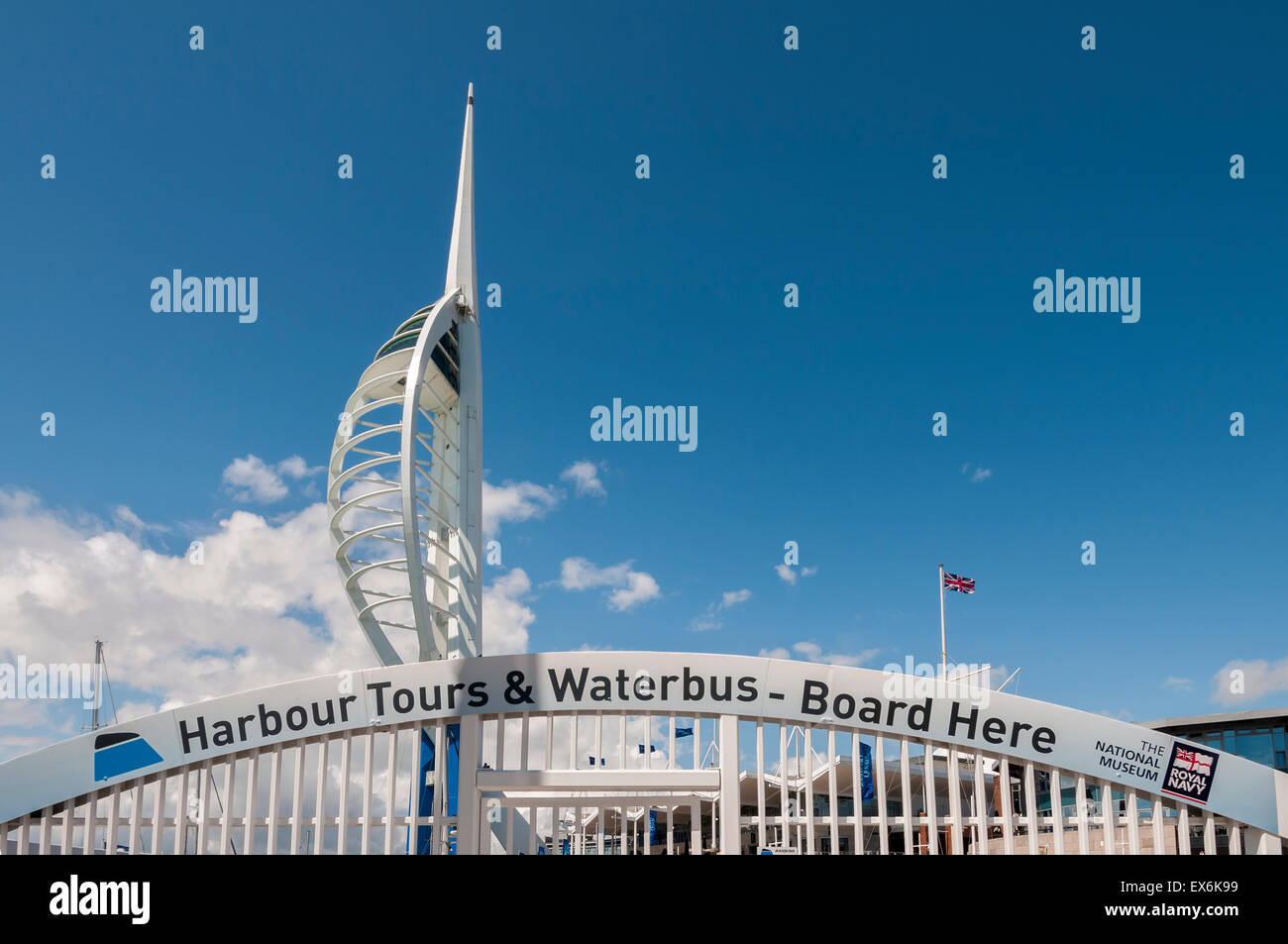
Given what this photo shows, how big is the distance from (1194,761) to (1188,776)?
0.22 meters

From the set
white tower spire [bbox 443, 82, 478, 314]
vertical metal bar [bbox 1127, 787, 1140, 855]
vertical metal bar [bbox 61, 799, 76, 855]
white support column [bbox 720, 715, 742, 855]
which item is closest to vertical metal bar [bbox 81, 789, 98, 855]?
vertical metal bar [bbox 61, 799, 76, 855]

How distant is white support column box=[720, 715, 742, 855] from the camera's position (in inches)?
551

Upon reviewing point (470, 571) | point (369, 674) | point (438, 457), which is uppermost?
point (438, 457)

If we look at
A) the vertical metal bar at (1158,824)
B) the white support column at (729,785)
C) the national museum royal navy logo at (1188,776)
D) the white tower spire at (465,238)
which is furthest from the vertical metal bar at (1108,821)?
the white tower spire at (465,238)

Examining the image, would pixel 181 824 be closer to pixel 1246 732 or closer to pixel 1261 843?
pixel 1261 843

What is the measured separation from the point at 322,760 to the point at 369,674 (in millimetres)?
1386

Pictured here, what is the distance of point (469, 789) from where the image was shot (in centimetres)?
1427

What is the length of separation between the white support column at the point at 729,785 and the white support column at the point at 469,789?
345cm

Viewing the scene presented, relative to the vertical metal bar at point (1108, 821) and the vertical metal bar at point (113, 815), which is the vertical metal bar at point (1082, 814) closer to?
the vertical metal bar at point (1108, 821)
